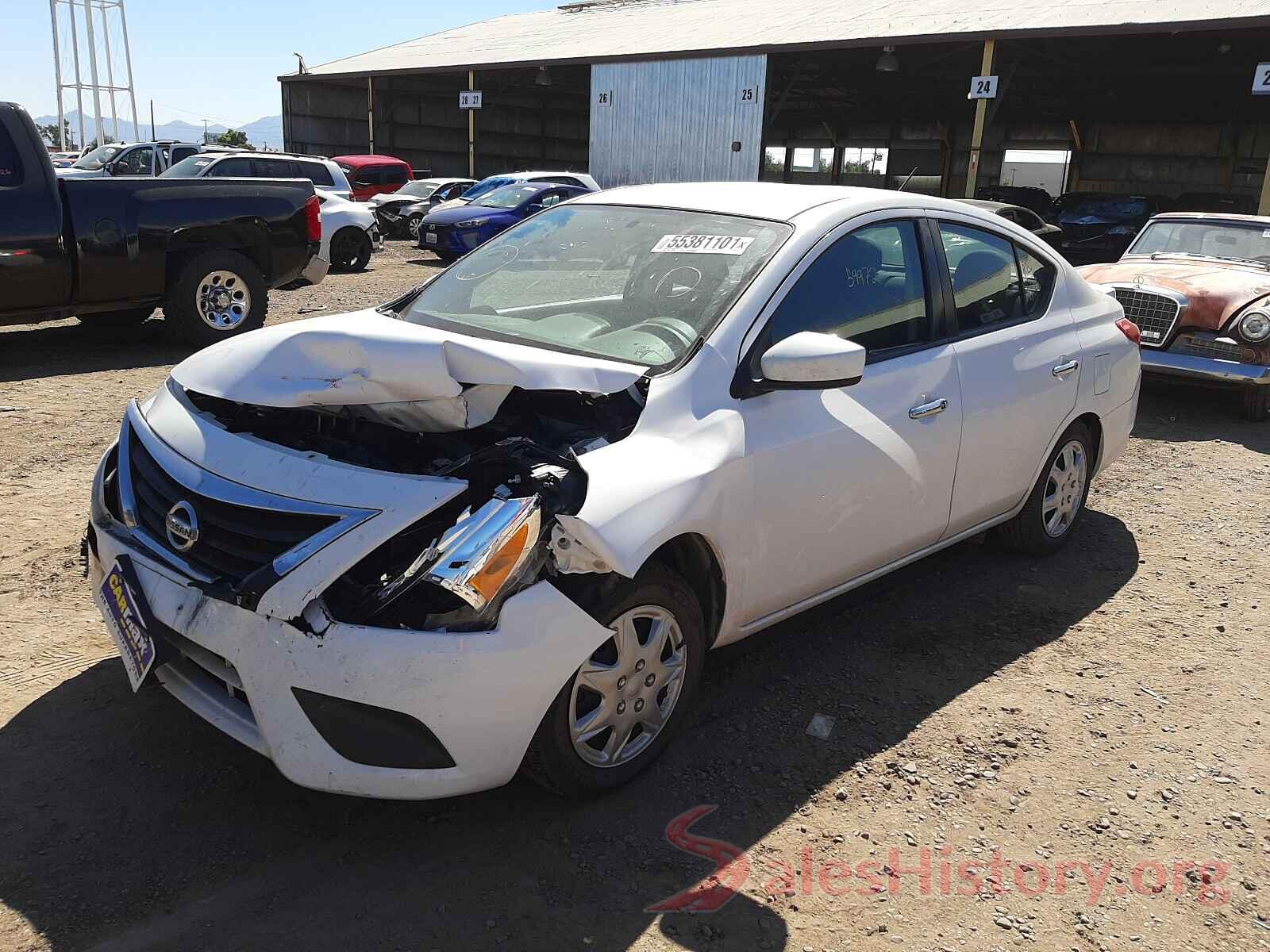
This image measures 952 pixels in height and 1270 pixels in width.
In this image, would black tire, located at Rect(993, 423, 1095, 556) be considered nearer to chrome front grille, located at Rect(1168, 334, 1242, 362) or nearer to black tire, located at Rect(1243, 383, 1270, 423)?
chrome front grille, located at Rect(1168, 334, 1242, 362)

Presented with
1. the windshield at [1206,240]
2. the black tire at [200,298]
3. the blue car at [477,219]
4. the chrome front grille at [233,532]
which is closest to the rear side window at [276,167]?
the blue car at [477,219]

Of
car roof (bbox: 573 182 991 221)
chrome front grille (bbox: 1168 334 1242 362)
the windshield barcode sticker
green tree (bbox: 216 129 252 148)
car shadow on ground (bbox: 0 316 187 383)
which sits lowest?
car shadow on ground (bbox: 0 316 187 383)

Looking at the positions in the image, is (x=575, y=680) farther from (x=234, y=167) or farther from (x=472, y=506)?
(x=234, y=167)

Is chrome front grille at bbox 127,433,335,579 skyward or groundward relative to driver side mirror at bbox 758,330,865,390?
groundward

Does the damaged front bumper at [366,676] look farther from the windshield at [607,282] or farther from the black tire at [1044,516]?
the black tire at [1044,516]

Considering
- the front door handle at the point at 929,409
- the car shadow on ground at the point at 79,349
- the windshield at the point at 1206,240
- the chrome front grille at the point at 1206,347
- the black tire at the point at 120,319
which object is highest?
the windshield at the point at 1206,240

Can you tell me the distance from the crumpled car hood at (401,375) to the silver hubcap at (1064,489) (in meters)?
2.74

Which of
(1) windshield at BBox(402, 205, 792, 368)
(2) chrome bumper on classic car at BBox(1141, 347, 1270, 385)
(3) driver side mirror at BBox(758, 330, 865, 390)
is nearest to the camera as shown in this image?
(3) driver side mirror at BBox(758, 330, 865, 390)

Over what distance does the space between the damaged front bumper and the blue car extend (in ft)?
50.0

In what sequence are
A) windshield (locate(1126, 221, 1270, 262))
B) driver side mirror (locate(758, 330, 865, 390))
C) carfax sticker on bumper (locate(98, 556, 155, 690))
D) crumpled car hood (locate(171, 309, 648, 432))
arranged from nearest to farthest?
carfax sticker on bumper (locate(98, 556, 155, 690)) → crumpled car hood (locate(171, 309, 648, 432)) → driver side mirror (locate(758, 330, 865, 390)) → windshield (locate(1126, 221, 1270, 262))

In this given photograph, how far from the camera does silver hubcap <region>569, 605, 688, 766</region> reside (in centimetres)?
283

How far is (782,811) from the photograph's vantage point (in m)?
3.03

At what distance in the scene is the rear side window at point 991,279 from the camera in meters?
4.15

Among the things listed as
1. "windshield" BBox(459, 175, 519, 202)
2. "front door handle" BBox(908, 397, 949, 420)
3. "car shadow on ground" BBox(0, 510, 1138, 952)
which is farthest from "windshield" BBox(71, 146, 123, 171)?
"front door handle" BBox(908, 397, 949, 420)
